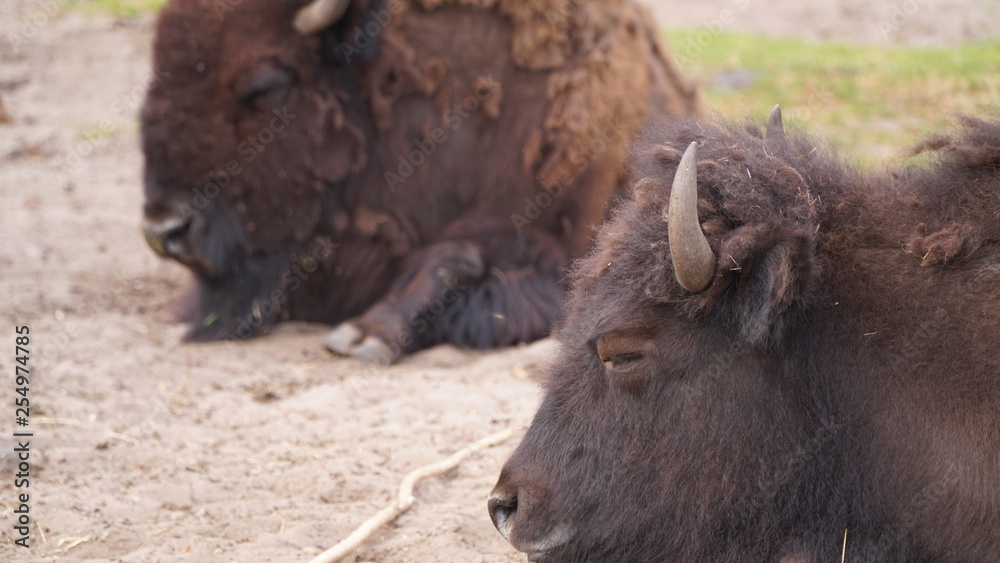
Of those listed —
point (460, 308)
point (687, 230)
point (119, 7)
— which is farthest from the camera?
point (119, 7)

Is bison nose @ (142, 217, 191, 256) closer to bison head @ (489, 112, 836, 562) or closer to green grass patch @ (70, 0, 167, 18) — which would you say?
bison head @ (489, 112, 836, 562)

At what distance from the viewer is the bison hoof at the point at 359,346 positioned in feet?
20.0

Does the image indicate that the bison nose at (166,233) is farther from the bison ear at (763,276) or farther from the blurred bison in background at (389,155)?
the bison ear at (763,276)

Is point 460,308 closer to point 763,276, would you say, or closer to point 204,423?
point 204,423

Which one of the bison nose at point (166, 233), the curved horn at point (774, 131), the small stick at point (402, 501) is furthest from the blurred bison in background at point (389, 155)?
the curved horn at point (774, 131)

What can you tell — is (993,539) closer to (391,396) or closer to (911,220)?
(911,220)

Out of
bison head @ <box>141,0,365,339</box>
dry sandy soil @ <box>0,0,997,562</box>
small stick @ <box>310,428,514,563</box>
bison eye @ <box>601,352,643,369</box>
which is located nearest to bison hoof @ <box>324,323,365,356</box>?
dry sandy soil @ <box>0,0,997,562</box>

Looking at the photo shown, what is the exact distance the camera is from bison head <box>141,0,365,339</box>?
6.41 m

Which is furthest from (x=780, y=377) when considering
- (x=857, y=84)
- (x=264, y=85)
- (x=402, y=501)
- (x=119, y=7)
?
(x=119, y=7)

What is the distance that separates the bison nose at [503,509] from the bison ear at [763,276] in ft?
2.80

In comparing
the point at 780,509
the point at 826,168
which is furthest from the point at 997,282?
the point at 780,509

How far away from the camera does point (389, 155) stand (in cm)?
683

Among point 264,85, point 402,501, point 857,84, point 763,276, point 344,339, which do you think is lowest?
point 344,339

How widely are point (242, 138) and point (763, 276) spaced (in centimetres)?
457
